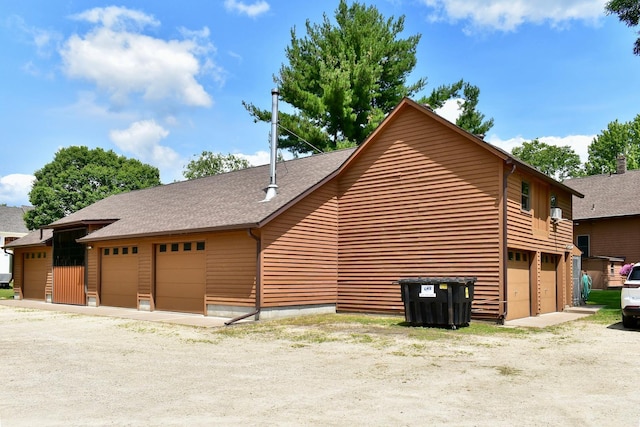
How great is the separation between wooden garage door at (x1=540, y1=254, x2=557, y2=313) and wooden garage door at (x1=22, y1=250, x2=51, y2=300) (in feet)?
77.3

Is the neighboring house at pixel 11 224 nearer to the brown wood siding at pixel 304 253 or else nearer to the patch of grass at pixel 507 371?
the brown wood siding at pixel 304 253

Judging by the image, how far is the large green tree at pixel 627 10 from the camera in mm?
22953

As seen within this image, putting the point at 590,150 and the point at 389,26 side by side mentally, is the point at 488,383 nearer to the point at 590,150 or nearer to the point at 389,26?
the point at 389,26

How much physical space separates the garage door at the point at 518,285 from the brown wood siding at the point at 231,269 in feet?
25.8

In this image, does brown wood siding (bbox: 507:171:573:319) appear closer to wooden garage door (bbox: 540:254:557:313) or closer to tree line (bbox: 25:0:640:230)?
wooden garage door (bbox: 540:254:557:313)

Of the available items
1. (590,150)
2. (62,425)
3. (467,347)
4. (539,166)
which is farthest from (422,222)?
(539,166)

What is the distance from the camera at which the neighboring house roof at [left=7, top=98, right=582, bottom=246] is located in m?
17.0

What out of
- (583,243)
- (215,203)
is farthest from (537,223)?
(583,243)

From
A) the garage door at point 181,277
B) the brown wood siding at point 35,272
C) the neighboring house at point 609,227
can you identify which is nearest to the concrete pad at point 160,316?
the garage door at point 181,277

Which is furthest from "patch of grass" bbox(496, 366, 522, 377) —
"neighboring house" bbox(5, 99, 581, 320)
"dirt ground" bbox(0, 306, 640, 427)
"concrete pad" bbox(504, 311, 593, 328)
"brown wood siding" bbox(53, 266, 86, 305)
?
"brown wood siding" bbox(53, 266, 86, 305)

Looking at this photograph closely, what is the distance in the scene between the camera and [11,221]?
65.9 meters

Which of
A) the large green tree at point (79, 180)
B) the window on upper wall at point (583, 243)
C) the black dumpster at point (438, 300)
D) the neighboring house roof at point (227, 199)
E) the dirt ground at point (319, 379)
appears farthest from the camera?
the large green tree at point (79, 180)

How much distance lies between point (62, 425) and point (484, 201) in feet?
42.7

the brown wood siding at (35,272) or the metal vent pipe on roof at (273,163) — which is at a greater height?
the metal vent pipe on roof at (273,163)
